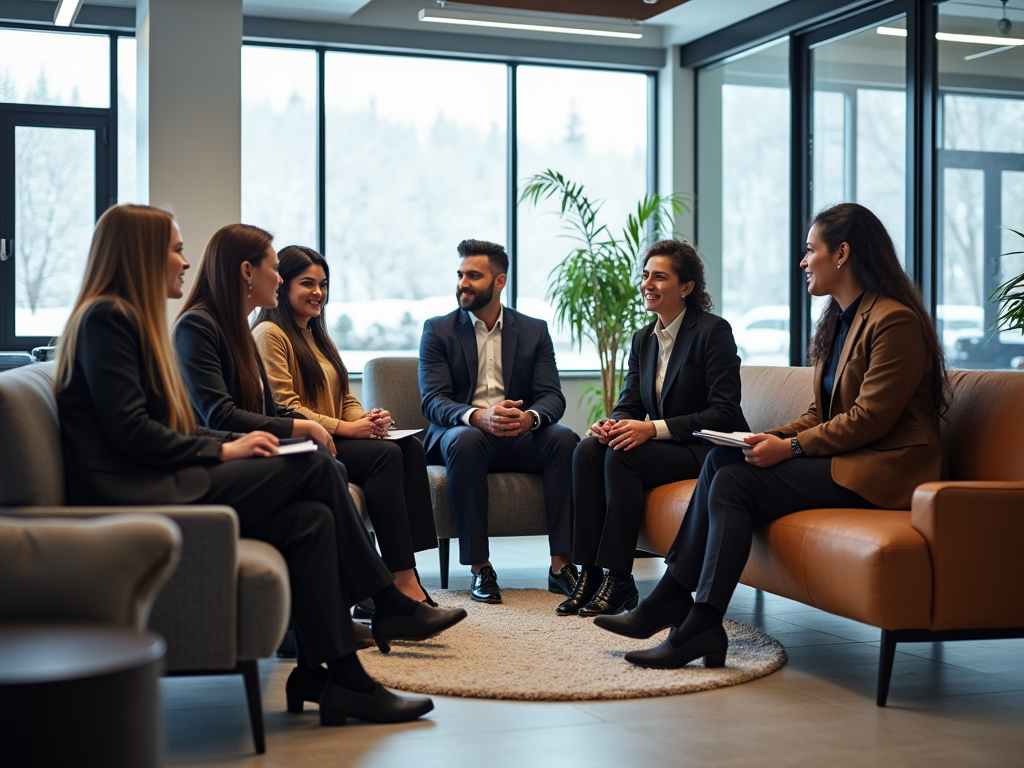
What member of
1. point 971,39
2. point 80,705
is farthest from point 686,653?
point 971,39

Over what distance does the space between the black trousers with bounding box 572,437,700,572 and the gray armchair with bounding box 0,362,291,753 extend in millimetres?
1570

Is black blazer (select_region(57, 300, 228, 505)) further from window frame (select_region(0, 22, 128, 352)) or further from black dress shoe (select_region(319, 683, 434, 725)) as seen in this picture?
window frame (select_region(0, 22, 128, 352))

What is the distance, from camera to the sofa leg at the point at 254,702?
2395mm

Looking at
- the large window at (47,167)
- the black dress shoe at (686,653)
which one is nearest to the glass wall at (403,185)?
the large window at (47,167)

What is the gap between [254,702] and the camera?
7.86 feet

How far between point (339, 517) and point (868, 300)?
165cm

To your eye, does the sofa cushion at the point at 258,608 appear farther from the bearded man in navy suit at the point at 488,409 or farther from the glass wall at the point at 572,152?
the glass wall at the point at 572,152

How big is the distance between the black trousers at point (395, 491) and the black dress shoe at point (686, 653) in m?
0.89

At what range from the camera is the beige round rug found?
2.89 meters

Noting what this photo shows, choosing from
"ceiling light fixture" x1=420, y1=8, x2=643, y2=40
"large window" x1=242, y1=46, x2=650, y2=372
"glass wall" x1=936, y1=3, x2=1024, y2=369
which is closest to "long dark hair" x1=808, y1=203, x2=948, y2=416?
"glass wall" x1=936, y1=3, x2=1024, y2=369

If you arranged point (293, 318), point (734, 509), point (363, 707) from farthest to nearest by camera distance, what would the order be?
point (293, 318) → point (734, 509) → point (363, 707)

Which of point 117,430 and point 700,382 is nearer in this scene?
point 117,430

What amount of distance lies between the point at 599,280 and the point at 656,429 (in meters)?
2.94

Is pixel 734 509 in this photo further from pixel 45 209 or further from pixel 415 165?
pixel 45 209
